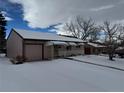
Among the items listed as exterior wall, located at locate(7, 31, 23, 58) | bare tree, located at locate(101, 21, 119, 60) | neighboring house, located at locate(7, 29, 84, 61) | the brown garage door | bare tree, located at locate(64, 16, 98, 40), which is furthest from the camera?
bare tree, located at locate(64, 16, 98, 40)

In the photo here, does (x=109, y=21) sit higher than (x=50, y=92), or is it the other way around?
(x=109, y=21)

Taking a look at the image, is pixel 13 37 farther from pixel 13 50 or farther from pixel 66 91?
pixel 66 91

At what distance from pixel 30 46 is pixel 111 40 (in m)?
14.5

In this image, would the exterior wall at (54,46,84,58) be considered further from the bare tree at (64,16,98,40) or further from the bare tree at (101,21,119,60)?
the bare tree at (64,16,98,40)

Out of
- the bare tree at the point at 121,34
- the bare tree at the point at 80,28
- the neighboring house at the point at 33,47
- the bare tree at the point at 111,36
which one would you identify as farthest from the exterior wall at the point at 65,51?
the bare tree at the point at 80,28

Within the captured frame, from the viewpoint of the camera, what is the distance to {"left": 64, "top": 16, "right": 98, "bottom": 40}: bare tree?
42719 mm

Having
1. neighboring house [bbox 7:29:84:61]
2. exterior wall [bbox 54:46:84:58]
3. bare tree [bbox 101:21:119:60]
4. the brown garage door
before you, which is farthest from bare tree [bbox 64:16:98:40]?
the brown garage door

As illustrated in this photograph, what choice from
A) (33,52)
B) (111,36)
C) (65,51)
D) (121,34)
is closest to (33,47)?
(33,52)

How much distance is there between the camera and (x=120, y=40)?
72.3ft

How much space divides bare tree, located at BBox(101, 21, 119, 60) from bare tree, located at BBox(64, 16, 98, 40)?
579 inches

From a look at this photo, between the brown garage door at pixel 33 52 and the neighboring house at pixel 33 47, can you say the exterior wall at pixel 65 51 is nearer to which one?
the neighboring house at pixel 33 47

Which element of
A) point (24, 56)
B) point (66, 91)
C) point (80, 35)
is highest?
point (80, 35)

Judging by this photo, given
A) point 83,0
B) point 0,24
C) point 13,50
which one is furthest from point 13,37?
point 83,0

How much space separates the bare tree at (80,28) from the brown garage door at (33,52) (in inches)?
1050
